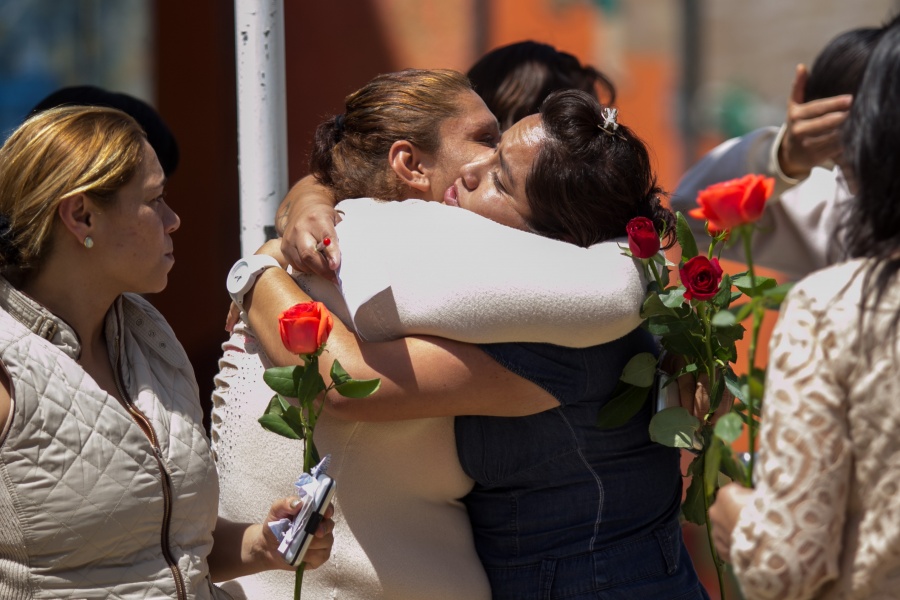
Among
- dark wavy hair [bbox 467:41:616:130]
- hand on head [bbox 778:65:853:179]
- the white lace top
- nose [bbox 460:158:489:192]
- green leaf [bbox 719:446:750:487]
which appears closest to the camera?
the white lace top

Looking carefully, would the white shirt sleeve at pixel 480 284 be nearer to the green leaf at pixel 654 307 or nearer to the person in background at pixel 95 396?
the green leaf at pixel 654 307

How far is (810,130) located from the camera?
2760 millimetres

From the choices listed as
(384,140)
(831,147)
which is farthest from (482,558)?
(831,147)

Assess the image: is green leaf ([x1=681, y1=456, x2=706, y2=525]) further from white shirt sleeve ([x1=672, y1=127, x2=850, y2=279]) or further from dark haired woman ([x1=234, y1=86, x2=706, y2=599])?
white shirt sleeve ([x1=672, y1=127, x2=850, y2=279])

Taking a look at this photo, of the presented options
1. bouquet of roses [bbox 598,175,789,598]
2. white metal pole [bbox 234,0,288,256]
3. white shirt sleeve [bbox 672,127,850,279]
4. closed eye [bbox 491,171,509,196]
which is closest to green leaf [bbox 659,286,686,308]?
bouquet of roses [bbox 598,175,789,598]

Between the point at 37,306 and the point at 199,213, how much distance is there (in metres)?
2.96

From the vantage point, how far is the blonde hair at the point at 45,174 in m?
1.90

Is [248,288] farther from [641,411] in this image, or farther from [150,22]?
[150,22]

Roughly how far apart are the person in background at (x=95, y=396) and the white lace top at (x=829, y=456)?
0.71 metres

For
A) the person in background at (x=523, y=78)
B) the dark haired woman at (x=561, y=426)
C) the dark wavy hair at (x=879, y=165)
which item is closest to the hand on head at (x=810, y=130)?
the person in background at (x=523, y=78)

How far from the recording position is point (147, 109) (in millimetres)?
3166

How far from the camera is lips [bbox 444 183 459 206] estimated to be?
2.18m

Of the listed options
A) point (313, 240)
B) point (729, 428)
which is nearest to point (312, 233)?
point (313, 240)

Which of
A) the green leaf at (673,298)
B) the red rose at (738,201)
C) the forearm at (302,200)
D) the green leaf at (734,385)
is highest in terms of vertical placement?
the red rose at (738,201)
